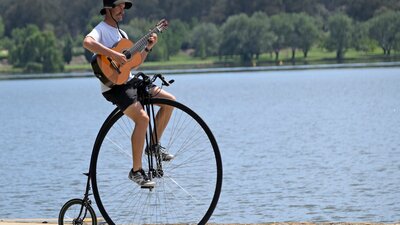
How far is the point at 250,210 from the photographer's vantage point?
17.4 m

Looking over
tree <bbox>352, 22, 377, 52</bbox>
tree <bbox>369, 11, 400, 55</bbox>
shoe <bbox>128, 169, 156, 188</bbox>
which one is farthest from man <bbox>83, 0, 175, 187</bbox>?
tree <bbox>352, 22, 377, 52</bbox>

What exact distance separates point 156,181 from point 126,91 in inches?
31.7

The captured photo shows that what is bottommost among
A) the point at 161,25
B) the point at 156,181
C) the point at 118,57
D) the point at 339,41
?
the point at 339,41

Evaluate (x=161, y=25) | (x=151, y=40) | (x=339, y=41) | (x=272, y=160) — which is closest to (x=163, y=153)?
(x=151, y=40)

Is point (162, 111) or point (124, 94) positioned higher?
point (124, 94)

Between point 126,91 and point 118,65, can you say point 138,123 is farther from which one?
point 118,65

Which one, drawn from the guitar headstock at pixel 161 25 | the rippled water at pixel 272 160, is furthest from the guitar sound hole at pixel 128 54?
the rippled water at pixel 272 160

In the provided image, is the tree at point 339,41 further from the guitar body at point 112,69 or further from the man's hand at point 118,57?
the man's hand at point 118,57

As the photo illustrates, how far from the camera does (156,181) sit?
915 cm

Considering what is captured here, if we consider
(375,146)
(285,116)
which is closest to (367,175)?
(375,146)

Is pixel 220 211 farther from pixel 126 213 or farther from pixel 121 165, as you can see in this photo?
pixel 121 165

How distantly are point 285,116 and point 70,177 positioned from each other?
1196 inches

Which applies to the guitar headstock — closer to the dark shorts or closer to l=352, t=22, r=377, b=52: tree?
the dark shorts

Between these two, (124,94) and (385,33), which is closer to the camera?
(124,94)
